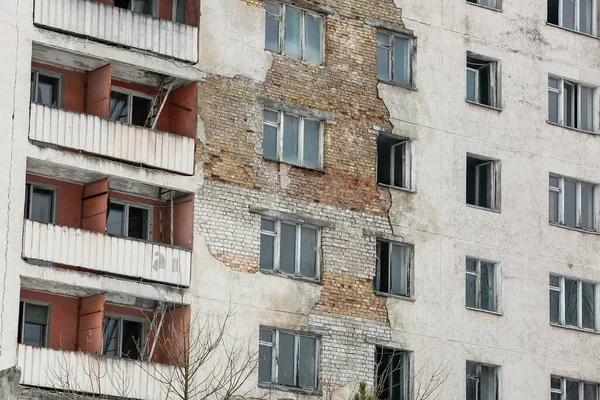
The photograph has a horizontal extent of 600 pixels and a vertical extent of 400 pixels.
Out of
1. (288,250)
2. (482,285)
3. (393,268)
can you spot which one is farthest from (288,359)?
(482,285)

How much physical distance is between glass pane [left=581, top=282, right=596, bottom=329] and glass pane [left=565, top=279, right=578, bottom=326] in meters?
0.29

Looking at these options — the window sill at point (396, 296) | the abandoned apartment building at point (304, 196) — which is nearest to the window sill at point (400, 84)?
the abandoned apartment building at point (304, 196)

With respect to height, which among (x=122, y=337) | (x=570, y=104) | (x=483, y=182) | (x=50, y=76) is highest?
(x=570, y=104)

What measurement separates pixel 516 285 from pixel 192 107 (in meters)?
10.5

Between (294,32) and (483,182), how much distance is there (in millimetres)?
6945

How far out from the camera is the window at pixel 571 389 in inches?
1853

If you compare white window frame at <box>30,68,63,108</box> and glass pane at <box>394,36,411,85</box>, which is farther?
glass pane at <box>394,36,411,85</box>

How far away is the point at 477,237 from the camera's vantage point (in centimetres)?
4612

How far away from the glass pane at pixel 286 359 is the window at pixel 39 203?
6245 millimetres

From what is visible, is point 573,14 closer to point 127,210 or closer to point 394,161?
point 394,161

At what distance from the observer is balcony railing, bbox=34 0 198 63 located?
40094mm

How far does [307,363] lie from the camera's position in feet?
140

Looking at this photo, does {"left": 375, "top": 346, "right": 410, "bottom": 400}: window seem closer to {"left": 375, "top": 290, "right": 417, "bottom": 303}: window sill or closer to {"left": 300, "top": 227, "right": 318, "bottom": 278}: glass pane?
{"left": 375, "top": 290, "right": 417, "bottom": 303}: window sill

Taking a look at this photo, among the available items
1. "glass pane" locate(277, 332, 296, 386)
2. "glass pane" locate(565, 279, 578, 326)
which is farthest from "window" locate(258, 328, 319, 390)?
"glass pane" locate(565, 279, 578, 326)
